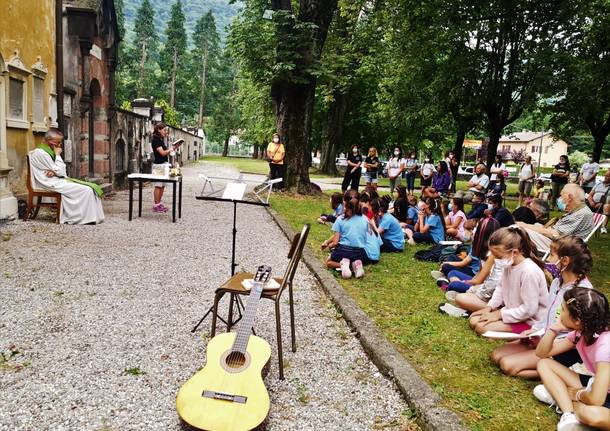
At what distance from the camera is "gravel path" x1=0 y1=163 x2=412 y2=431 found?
325 cm

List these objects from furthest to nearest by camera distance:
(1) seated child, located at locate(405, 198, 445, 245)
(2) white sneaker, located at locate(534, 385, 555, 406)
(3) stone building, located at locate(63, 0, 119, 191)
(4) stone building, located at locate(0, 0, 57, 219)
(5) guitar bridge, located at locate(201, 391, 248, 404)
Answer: (3) stone building, located at locate(63, 0, 119, 191)
(1) seated child, located at locate(405, 198, 445, 245)
(4) stone building, located at locate(0, 0, 57, 219)
(2) white sneaker, located at locate(534, 385, 555, 406)
(5) guitar bridge, located at locate(201, 391, 248, 404)

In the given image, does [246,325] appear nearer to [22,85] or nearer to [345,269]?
[345,269]

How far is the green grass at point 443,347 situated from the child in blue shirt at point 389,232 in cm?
66

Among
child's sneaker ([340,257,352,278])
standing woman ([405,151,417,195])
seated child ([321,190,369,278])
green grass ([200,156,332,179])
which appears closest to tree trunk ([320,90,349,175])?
green grass ([200,156,332,179])

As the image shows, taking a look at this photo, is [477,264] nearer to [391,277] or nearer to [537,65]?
[391,277]

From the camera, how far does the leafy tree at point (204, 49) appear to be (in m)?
69.8

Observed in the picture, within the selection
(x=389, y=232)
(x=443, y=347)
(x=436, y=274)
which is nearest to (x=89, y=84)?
(x=389, y=232)

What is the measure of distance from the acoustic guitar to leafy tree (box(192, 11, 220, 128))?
6846cm

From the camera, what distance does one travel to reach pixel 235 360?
3357 millimetres

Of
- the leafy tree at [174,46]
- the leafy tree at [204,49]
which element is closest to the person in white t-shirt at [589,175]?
the leafy tree at [174,46]

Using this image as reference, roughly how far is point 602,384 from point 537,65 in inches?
675

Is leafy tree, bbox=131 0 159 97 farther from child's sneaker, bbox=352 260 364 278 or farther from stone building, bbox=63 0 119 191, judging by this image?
child's sneaker, bbox=352 260 364 278

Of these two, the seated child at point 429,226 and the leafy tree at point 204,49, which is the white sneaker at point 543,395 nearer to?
the seated child at point 429,226

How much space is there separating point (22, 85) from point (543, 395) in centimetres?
1022
